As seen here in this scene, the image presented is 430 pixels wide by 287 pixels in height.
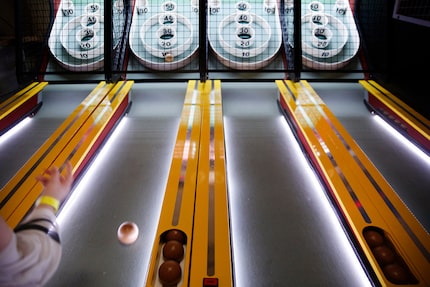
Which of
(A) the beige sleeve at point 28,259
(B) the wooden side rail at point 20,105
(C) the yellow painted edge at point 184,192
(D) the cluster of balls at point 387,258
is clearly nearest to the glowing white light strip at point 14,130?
(B) the wooden side rail at point 20,105

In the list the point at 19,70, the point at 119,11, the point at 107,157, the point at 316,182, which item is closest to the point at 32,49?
the point at 19,70

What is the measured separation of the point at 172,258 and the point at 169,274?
11 cm

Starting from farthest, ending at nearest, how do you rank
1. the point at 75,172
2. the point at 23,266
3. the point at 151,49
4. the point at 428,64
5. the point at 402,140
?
1. the point at 151,49
2. the point at 428,64
3. the point at 402,140
4. the point at 75,172
5. the point at 23,266

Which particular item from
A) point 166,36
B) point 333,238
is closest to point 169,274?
point 333,238

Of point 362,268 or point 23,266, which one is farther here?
point 362,268

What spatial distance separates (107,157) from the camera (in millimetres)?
2516

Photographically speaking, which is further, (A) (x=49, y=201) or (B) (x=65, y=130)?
(B) (x=65, y=130)

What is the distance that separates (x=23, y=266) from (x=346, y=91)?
10.4 feet

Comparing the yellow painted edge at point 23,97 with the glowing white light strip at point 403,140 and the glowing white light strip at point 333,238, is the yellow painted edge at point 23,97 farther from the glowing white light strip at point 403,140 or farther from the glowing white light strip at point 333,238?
the glowing white light strip at point 403,140

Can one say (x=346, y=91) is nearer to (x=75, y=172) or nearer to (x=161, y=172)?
(x=161, y=172)

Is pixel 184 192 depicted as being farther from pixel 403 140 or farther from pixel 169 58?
pixel 169 58

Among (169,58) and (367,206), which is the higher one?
(169,58)

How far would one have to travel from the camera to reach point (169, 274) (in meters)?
1.46

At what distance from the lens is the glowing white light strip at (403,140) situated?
2435 millimetres
